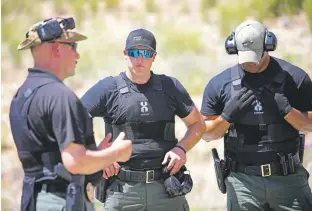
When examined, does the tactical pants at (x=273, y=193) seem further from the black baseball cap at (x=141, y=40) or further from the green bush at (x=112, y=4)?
the green bush at (x=112, y=4)

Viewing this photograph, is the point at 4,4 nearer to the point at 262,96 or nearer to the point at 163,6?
the point at 163,6

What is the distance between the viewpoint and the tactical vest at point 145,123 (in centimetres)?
425

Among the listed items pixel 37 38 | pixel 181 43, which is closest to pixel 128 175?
pixel 37 38

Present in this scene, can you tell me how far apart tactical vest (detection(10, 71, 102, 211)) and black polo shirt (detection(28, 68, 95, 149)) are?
2 centimetres

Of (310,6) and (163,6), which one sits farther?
(163,6)

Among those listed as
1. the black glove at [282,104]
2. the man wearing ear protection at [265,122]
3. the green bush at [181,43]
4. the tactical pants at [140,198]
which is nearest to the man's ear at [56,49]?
the tactical pants at [140,198]

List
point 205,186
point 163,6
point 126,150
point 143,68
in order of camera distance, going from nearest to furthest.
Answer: point 126,150, point 143,68, point 205,186, point 163,6

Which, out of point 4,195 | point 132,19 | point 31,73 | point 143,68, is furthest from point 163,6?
point 31,73

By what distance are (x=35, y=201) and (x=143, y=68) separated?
1286 millimetres

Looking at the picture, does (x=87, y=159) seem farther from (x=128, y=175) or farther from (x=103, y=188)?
(x=103, y=188)

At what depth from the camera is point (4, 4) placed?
9.17 m

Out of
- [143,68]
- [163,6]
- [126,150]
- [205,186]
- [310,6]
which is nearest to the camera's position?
[126,150]

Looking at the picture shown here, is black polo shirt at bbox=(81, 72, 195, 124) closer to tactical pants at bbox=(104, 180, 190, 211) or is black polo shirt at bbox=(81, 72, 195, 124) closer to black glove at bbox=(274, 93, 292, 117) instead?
tactical pants at bbox=(104, 180, 190, 211)

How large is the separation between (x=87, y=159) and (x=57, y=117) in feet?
0.84
